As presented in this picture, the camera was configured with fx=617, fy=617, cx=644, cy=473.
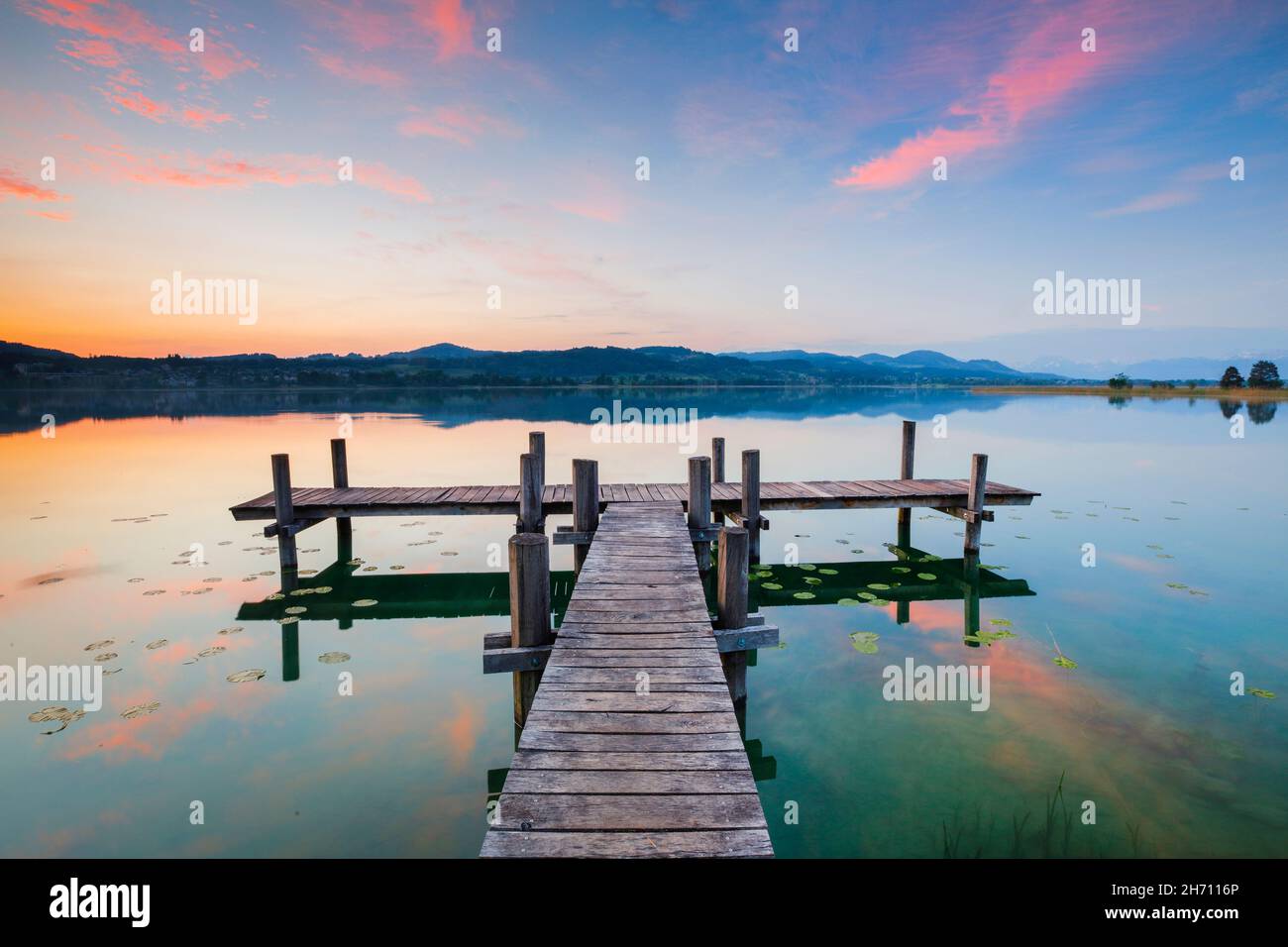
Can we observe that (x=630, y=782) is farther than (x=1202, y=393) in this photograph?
No

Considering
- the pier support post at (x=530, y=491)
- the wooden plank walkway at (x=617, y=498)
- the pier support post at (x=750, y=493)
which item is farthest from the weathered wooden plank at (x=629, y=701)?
the wooden plank walkway at (x=617, y=498)

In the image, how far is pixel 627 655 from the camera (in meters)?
5.47

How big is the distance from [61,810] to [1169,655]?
12804 millimetres

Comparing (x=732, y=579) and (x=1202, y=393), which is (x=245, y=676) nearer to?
(x=732, y=579)

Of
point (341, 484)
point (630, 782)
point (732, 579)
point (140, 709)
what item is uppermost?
point (341, 484)

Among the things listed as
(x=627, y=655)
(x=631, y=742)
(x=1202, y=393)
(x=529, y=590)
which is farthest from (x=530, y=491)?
(x=1202, y=393)

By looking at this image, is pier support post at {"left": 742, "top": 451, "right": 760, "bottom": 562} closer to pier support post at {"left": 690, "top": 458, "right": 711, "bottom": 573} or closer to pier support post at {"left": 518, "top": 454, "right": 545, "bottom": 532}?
pier support post at {"left": 690, "top": 458, "right": 711, "bottom": 573}

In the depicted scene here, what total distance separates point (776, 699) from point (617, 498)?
233 inches

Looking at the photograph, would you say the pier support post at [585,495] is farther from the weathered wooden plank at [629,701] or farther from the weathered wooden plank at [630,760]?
the weathered wooden plank at [630,760]

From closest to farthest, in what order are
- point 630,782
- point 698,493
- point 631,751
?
point 630,782, point 631,751, point 698,493

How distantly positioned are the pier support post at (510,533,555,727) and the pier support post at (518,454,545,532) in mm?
5335

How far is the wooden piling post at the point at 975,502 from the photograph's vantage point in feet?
41.3

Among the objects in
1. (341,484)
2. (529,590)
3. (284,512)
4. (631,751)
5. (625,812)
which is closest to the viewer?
(625,812)

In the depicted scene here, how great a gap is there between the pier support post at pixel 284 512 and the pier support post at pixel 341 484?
1.45m
